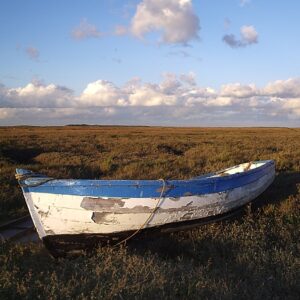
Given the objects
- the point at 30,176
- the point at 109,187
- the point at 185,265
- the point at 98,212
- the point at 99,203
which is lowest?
the point at 185,265

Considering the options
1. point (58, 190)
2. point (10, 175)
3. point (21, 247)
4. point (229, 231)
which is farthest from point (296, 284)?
point (10, 175)

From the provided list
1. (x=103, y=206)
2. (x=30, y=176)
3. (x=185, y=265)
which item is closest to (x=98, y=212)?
(x=103, y=206)

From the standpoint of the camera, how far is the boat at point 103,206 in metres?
6.87

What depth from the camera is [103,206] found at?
22.7 feet

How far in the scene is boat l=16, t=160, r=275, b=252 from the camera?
22.5 ft

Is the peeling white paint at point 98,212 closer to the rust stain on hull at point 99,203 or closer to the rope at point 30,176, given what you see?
the rust stain on hull at point 99,203

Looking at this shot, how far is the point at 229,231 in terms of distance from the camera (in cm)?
779

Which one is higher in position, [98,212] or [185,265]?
[98,212]

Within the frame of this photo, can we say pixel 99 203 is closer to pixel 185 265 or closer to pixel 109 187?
pixel 109 187

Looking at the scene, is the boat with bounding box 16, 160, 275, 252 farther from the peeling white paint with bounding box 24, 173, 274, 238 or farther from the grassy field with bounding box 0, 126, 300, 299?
the grassy field with bounding box 0, 126, 300, 299

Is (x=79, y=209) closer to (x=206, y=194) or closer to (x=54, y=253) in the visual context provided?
(x=54, y=253)

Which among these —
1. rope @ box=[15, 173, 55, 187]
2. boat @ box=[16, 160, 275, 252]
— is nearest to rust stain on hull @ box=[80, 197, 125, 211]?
boat @ box=[16, 160, 275, 252]

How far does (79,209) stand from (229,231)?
2.66 m

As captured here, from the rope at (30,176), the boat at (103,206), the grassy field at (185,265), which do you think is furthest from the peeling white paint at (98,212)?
the grassy field at (185,265)
